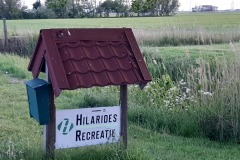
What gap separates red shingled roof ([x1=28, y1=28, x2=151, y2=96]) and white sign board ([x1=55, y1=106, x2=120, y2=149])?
374 millimetres

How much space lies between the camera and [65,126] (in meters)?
4.47

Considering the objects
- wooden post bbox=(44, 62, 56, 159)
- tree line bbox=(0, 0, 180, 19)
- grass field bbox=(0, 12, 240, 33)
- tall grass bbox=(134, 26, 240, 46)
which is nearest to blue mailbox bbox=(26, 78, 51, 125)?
wooden post bbox=(44, 62, 56, 159)

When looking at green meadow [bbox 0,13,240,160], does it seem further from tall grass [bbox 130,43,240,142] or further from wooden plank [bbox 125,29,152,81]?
wooden plank [bbox 125,29,152,81]

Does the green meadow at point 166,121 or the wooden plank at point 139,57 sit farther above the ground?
the wooden plank at point 139,57

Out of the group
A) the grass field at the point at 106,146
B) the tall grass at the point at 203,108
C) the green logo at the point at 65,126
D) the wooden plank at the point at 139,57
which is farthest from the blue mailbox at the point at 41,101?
the tall grass at the point at 203,108

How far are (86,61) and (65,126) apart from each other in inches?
27.6

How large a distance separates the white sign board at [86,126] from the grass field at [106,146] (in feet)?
0.58

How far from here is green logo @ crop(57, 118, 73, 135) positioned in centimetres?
445

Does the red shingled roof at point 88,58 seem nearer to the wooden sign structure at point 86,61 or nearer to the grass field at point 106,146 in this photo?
the wooden sign structure at point 86,61

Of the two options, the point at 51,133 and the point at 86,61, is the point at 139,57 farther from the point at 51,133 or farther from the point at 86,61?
the point at 51,133

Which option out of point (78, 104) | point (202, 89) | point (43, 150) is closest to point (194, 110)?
point (202, 89)

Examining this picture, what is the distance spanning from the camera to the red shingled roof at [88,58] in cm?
425

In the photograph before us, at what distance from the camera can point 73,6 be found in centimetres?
7081

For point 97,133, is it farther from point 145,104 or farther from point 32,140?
point 145,104
